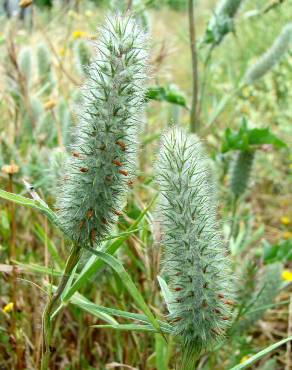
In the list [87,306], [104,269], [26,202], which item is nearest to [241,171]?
[104,269]

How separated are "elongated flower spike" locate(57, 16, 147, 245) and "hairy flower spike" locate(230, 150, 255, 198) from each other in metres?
1.57

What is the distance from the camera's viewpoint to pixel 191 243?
4.95 feet

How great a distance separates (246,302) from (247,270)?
5.2 inches

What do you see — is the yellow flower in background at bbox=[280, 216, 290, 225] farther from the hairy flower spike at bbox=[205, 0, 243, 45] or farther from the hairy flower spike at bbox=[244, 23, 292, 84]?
the hairy flower spike at bbox=[205, 0, 243, 45]

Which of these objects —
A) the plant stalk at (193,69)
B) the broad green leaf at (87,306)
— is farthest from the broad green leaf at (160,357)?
the plant stalk at (193,69)

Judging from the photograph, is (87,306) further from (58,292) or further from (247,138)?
(247,138)

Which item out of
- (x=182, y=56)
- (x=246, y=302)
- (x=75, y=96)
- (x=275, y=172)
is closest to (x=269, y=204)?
(x=275, y=172)

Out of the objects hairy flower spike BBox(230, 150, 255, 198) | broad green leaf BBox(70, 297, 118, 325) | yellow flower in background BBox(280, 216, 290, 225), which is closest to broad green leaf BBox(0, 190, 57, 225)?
broad green leaf BBox(70, 297, 118, 325)

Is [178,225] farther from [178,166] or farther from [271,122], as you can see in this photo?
[271,122]

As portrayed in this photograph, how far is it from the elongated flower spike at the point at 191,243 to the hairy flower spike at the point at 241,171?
1529 mm

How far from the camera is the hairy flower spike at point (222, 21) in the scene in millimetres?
3125

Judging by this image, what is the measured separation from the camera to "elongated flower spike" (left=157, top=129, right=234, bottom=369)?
1.51 meters

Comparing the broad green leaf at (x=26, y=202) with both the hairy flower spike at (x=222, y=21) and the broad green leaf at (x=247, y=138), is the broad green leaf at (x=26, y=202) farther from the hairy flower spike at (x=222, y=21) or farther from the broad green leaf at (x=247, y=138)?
the hairy flower spike at (x=222, y=21)

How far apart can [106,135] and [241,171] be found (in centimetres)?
169
